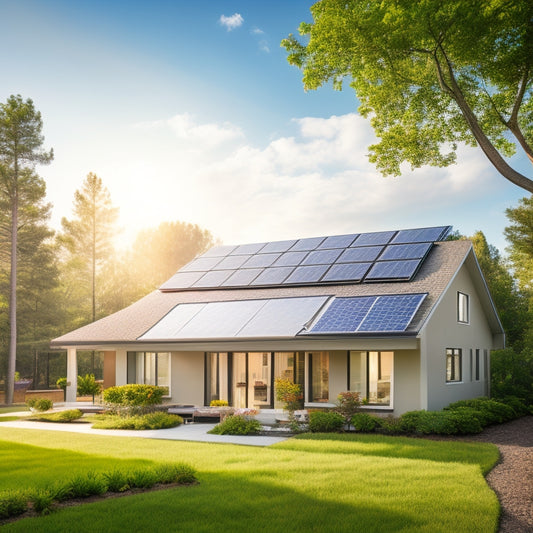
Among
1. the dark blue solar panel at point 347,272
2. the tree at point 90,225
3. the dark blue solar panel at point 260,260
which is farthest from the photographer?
the tree at point 90,225

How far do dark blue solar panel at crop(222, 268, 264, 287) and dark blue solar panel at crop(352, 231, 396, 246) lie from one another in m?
4.34

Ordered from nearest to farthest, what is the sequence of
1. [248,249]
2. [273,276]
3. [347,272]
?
1. [347,272]
2. [273,276]
3. [248,249]

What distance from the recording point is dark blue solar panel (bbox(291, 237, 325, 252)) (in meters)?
27.1

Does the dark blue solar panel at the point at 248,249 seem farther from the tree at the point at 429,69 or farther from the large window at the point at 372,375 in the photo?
the tree at the point at 429,69

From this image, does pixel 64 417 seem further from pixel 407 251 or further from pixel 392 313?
pixel 407 251

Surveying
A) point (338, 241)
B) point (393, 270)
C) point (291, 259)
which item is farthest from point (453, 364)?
point (291, 259)

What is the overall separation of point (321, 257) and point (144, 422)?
1027cm

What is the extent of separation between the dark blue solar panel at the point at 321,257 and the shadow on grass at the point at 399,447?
381 inches

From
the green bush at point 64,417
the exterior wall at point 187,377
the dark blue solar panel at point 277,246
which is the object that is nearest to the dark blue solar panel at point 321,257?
the dark blue solar panel at point 277,246

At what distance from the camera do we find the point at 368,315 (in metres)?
19.1

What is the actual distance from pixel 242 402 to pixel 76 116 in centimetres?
1168

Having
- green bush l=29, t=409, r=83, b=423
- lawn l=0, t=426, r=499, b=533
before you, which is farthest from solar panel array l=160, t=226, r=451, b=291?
lawn l=0, t=426, r=499, b=533

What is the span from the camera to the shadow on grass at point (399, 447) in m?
13.2

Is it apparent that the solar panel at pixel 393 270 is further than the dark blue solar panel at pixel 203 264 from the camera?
No
